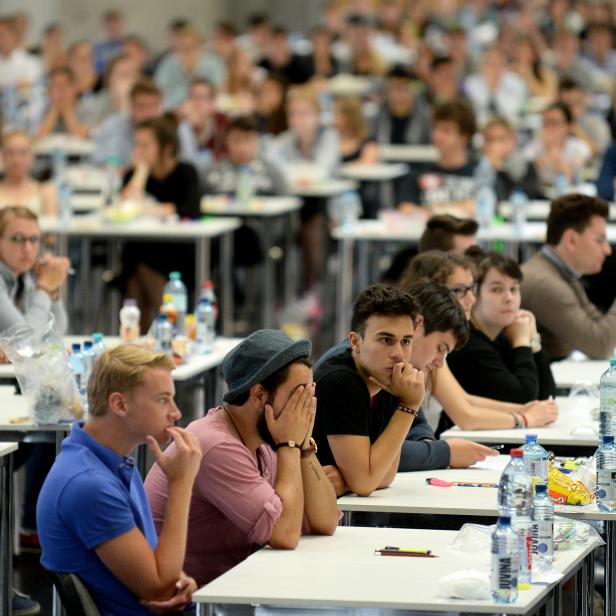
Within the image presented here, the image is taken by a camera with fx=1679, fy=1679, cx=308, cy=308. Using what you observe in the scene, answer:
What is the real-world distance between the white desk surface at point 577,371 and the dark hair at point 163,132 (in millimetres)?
3787

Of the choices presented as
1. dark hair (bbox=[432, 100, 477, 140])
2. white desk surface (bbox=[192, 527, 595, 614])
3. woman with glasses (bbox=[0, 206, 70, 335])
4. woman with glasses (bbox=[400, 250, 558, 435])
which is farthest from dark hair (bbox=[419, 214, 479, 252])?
dark hair (bbox=[432, 100, 477, 140])

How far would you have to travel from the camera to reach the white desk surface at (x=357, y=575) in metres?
3.63

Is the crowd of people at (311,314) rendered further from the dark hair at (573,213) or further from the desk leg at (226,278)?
the desk leg at (226,278)

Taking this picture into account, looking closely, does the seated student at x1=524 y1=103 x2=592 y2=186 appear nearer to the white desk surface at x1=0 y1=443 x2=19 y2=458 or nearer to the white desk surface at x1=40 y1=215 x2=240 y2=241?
the white desk surface at x1=40 y1=215 x2=240 y2=241

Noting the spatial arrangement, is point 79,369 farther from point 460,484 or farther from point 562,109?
point 562,109

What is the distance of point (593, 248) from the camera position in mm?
7066

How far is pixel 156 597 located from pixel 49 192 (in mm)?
6952

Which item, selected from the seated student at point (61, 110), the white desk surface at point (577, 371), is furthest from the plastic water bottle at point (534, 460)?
the seated student at point (61, 110)

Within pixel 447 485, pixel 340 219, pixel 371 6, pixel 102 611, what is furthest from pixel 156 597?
pixel 371 6

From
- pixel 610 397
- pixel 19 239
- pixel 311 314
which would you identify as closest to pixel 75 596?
pixel 610 397

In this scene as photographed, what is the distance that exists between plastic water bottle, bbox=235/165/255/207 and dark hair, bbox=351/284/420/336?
6.69 m

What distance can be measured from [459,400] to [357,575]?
1757 millimetres

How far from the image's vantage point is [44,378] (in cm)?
549

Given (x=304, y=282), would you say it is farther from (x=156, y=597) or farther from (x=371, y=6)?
(x=371, y=6)
